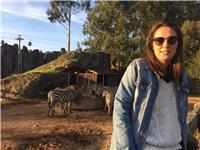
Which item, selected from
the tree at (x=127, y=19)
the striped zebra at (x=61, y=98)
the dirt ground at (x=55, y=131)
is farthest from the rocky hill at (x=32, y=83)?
the dirt ground at (x=55, y=131)

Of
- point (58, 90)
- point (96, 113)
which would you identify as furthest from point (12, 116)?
point (96, 113)

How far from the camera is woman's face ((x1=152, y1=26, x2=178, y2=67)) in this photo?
2924 mm

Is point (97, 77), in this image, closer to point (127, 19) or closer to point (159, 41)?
point (127, 19)

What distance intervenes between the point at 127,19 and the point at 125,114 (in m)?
30.6

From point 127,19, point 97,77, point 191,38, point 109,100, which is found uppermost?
point 127,19

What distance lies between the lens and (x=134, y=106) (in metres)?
2.80

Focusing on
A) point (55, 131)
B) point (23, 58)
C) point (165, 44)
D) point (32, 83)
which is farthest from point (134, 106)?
point (23, 58)

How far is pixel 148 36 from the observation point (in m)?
3.05

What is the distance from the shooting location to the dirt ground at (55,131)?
35.7 ft

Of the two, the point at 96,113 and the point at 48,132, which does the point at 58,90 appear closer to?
the point at 96,113

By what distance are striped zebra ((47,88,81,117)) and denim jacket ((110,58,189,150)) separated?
1467 cm

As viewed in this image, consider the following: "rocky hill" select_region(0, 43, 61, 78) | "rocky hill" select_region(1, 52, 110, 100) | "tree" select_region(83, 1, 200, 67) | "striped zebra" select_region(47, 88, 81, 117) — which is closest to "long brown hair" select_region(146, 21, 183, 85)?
"striped zebra" select_region(47, 88, 81, 117)

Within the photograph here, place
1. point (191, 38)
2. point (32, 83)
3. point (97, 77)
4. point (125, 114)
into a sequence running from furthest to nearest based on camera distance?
point (97, 77), point (191, 38), point (32, 83), point (125, 114)

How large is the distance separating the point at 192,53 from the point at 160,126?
1068 inches
